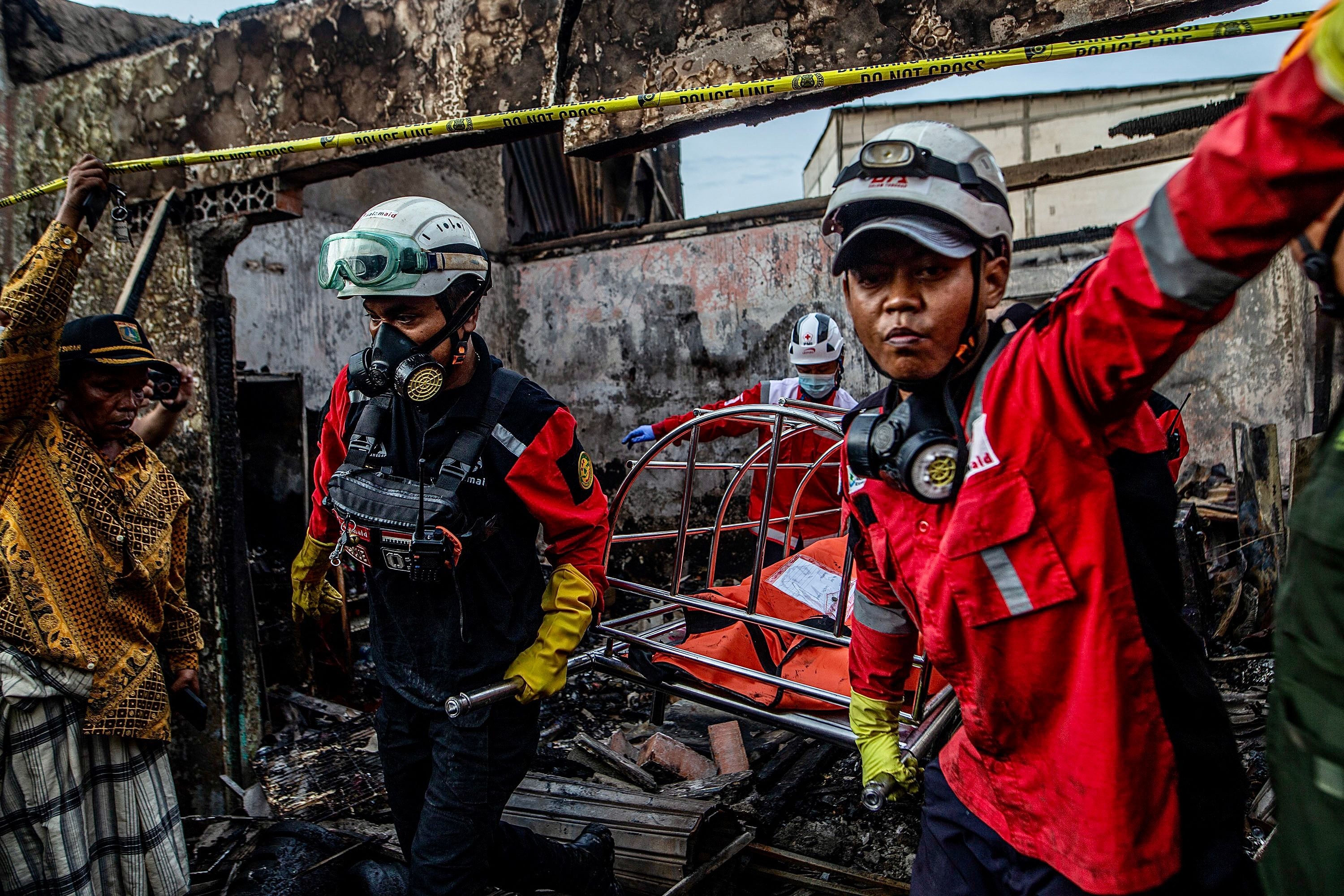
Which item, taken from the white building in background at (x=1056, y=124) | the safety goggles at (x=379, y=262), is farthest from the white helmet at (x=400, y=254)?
the white building in background at (x=1056, y=124)

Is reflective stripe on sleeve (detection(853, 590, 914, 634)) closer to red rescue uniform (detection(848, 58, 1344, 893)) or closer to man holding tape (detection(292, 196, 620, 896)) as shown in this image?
red rescue uniform (detection(848, 58, 1344, 893))

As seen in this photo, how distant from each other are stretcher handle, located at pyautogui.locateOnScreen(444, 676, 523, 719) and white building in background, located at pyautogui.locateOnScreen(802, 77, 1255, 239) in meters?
18.1

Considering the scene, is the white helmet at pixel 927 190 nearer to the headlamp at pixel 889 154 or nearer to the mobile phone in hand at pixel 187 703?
the headlamp at pixel 889 154

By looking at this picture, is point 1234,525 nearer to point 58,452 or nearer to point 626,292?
point 626,292

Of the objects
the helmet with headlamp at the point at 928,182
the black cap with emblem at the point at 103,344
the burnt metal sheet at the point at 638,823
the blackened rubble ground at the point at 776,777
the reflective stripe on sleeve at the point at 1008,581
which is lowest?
the blackened rubble ground at the point at 776,777

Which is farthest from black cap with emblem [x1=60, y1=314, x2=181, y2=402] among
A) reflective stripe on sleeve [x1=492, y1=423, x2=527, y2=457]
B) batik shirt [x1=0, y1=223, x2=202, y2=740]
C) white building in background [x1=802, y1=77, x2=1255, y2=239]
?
white building in background [x1=802, y1=77, x2=1255, y2=239]

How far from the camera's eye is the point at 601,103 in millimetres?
2484

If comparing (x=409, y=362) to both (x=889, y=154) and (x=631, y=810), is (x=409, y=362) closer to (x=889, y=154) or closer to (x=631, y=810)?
(x=889, y=154)

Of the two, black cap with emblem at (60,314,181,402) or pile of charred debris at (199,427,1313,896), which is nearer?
black cap with emblem at (60,314,181,402)

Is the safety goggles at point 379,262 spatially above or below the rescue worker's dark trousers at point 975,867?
above

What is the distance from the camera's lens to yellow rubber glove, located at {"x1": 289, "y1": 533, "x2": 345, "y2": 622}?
296cm

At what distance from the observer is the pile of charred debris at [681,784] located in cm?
325

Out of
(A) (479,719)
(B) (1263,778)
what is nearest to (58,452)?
(A) (479,719)

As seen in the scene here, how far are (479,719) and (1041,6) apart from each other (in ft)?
9.48
